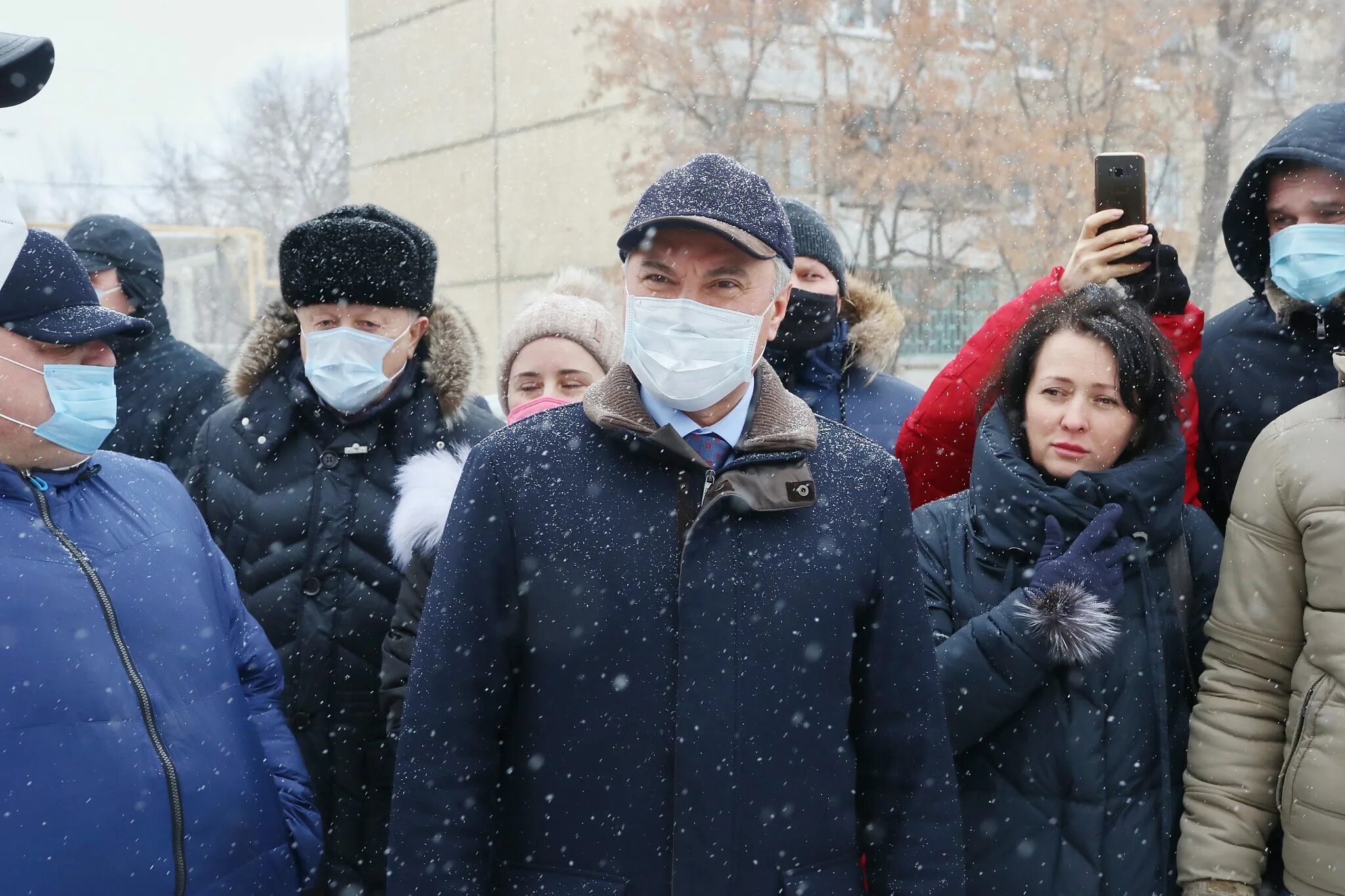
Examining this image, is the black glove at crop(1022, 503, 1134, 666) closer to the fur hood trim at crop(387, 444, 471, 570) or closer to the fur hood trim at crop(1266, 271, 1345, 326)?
the fur hood trim at crop(1266, 271, 1345, 326)

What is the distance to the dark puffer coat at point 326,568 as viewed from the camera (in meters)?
3.56

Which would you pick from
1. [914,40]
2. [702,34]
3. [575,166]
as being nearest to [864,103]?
[914,40]

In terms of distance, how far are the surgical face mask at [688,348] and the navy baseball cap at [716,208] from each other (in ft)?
0.44

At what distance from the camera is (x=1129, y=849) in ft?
8.89

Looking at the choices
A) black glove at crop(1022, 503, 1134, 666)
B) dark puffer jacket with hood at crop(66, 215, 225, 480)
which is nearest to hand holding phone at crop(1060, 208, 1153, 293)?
black glove at crop(1022, 503, 1134, 666)

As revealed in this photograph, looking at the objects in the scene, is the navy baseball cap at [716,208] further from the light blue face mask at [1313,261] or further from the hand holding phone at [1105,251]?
the light blue face mask at [1313,261]

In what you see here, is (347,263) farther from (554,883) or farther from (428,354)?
(554,883)

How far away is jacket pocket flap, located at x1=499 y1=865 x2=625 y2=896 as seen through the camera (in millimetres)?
2137

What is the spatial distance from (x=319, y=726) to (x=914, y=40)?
21.7ft

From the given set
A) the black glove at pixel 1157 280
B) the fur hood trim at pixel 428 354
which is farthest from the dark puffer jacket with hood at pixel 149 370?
the black glove at pixel 1157 280

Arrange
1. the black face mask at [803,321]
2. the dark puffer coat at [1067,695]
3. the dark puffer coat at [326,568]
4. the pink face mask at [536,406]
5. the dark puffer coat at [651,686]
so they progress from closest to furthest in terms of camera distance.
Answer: the dark puffer coat at [651,686], the dark puffer coat at [1067,695], the pink face mask at [536,406], the dark puffer coat at [326,568], the black face mask at [803,321]

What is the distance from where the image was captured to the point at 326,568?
3572mm

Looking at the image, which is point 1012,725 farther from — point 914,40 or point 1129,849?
point 914,40

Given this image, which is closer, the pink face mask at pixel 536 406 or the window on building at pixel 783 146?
the pink face mask at pixel 536 406
